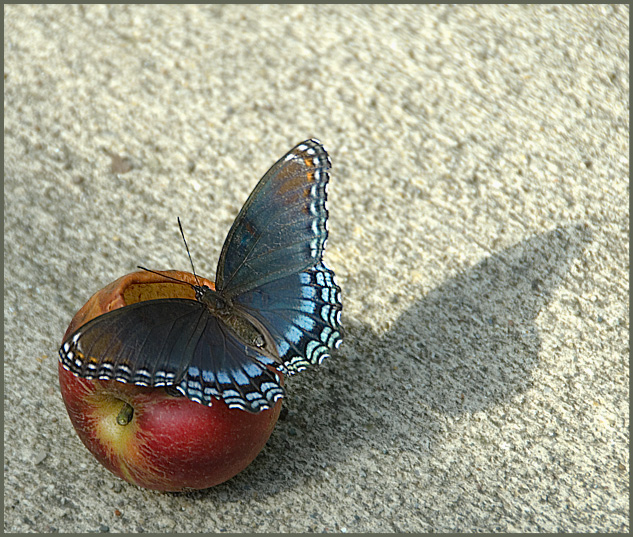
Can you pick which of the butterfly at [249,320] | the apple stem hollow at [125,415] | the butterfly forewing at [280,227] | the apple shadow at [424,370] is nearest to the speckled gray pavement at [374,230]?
the apple shadow at [424,370]

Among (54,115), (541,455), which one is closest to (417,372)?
(541,455)

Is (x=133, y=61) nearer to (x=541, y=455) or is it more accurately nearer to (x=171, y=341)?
(x=171, y=341)

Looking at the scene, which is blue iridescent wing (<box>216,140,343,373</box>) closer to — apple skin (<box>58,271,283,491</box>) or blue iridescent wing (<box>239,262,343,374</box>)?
blue iridescent wing (<box>239,262,343,374</box>)

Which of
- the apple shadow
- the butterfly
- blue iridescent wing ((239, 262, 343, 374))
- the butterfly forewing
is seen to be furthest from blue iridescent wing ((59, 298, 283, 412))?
the apple shadow

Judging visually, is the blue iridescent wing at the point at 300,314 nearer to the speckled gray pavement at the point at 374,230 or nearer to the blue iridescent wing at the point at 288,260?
the blue iridescent wing at the point at 288,260

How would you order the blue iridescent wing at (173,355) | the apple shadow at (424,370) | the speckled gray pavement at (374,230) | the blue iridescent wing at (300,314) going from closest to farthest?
the blue iridescent wing at (173,355) → the blue iridescent wing at (300,314) → the speckled gray pavement at (374,230) → the apple shadow at (424,370)

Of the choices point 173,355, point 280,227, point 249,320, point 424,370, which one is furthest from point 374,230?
point 173,355

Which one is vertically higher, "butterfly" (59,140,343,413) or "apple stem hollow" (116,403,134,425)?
"butterfly" (59,140,343,413)
